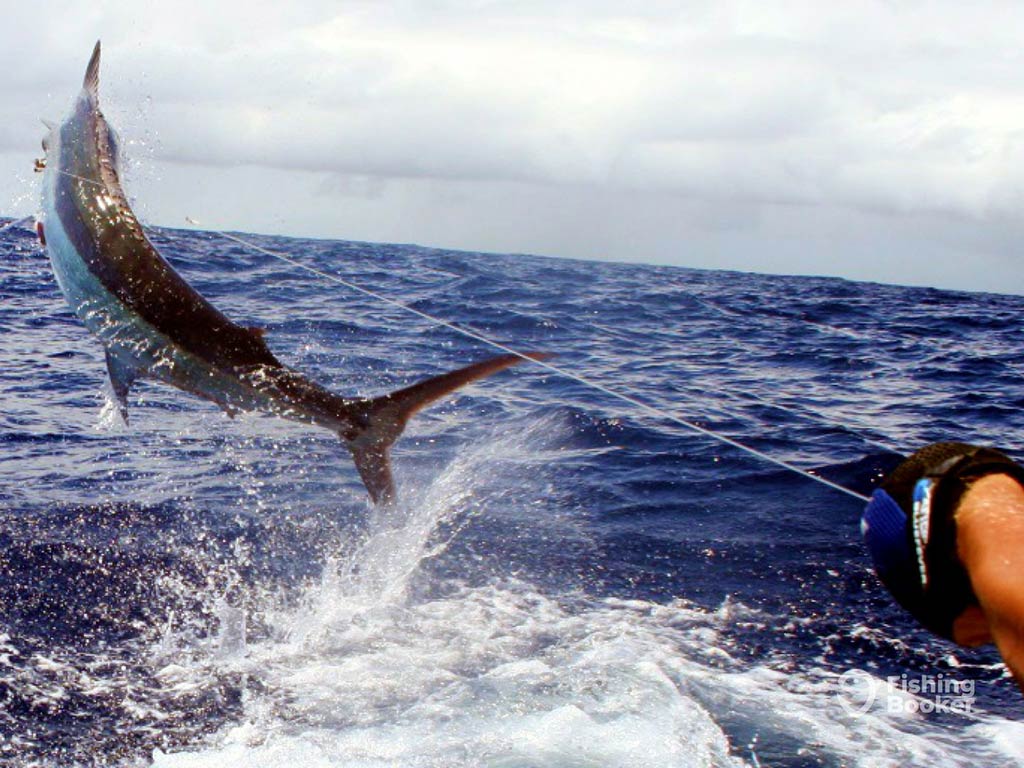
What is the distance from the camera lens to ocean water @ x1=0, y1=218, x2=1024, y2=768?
175 inches

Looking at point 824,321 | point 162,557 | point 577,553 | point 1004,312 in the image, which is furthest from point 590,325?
point 1004,312

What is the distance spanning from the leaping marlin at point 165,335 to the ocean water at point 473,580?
1.83 ft

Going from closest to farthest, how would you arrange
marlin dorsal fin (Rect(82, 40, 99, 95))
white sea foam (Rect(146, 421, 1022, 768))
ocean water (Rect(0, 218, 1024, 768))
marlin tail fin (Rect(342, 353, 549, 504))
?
white sea foam (Rect(146, 421, 1022, 768)), ocean water (Rect(0, 218, 1024, 768)), marlin tail fin (Rect(342, 353, 549, 504)), marlin dorsal fin (Rect(82, 40, 99, 95))

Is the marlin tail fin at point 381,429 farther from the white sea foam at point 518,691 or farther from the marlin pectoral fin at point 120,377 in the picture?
the marlin pectoral fin at point 120,377

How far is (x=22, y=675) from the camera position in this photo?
4.79 metres

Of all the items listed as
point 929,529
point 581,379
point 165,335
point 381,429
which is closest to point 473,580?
point 381,429

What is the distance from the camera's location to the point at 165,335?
5.05m

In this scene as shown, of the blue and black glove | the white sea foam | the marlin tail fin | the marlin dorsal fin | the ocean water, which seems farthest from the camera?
the marlin dorsal fin

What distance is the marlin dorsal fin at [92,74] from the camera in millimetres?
5703

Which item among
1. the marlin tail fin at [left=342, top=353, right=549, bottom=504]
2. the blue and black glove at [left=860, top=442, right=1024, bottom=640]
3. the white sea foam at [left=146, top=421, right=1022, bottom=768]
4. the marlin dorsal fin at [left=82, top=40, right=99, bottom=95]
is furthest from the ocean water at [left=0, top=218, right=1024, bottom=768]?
the blue and black glove at [left=860, top=442, right=1024, bottom=640]

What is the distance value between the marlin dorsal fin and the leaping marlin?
2.29ft

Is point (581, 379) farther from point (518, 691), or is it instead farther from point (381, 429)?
point (518, 691)

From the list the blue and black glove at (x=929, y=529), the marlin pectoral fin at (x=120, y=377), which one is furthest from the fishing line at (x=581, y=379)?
the marlin pectoral fin at (x=120, y=377)

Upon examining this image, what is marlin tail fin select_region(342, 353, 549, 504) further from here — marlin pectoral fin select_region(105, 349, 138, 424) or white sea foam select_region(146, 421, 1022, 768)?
marlin pectoral fin select_region(105, 349, 138, 424)
